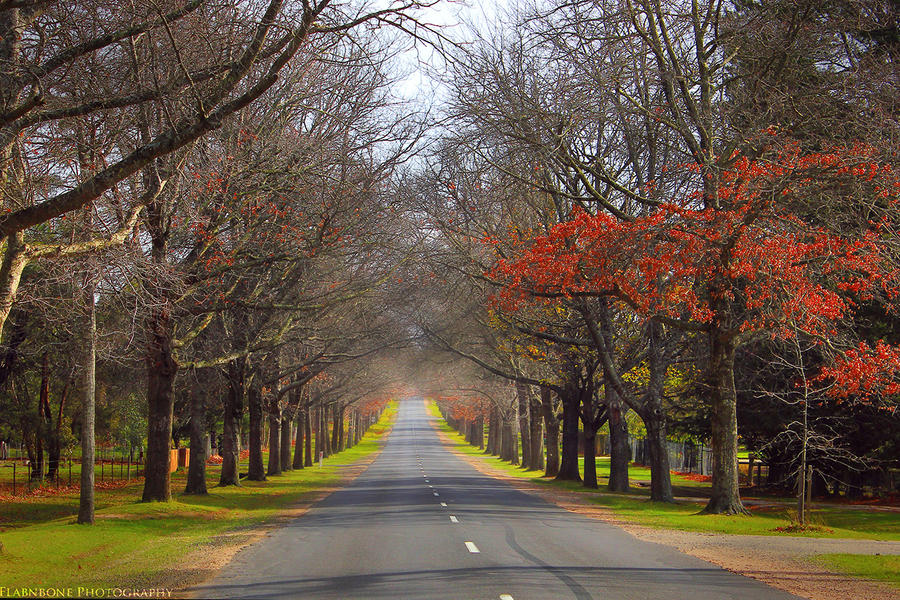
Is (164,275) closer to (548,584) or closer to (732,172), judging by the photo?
(548,584)

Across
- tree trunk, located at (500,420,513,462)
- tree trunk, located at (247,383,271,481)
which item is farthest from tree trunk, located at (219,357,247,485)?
tree trunk, located at (500,420,513,462)

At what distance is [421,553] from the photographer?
13.9m

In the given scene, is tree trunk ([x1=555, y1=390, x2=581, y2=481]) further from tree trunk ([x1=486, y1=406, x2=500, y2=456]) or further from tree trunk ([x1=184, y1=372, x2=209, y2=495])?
tree trunk ([x1=486, y1=406, x2=500, y2=456])

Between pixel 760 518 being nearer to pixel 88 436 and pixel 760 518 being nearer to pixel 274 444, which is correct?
pixel 88 436

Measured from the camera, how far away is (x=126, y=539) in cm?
1630

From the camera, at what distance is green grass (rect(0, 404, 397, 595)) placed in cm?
1184

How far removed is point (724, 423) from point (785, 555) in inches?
302

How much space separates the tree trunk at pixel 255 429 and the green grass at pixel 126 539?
9394 millimetres

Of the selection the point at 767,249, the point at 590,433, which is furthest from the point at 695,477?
the point at 767,249

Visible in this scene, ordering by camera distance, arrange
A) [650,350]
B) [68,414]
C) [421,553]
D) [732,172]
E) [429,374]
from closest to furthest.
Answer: [421,553]
[732,172]
[650,350]
[68,414]
[429,374]

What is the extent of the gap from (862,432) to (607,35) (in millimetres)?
19971

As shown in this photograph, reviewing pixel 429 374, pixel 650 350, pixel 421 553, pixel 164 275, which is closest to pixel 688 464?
pixel 429 374

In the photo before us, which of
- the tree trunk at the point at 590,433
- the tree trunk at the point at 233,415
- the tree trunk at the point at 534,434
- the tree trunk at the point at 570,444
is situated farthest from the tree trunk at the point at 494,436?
the tree trunk at the point at 233,415

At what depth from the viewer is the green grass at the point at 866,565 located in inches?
484
